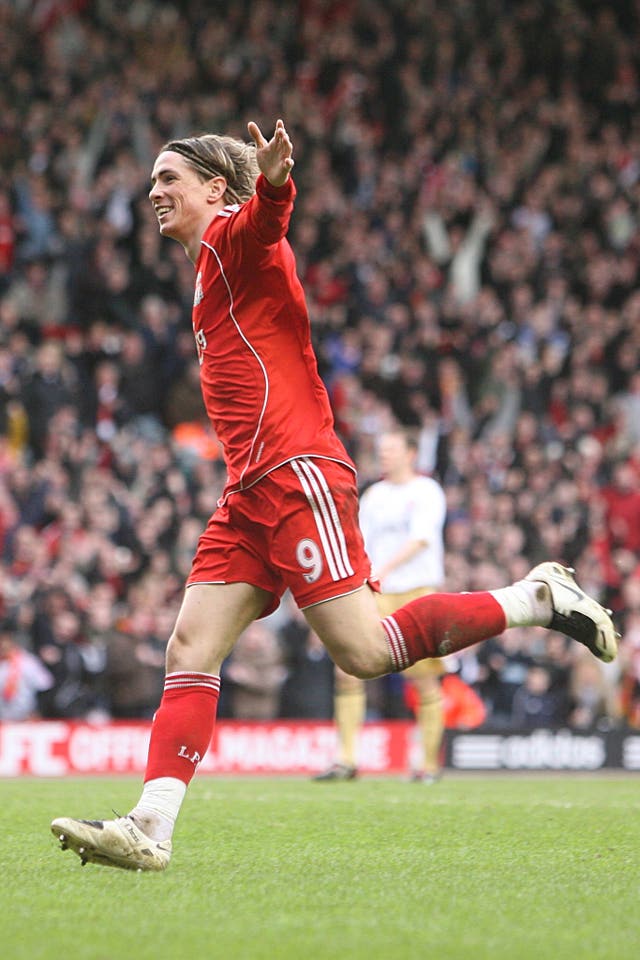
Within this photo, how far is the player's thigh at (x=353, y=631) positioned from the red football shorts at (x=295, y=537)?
1.7 inches

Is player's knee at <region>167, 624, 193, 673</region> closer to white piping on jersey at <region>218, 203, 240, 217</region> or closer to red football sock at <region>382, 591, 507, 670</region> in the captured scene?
red football sock at <region>382, 591, 507, 670</region>

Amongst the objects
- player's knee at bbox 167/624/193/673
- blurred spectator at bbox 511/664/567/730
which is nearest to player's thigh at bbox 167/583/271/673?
player's knee at bbox 167/624/193/673

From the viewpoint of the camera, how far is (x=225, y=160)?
564 centimetres

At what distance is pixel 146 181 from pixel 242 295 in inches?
515

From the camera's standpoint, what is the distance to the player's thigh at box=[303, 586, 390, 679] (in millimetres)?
5250

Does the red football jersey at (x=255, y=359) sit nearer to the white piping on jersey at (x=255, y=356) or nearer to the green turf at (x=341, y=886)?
the white piping on jersey at (x=255, y=356)

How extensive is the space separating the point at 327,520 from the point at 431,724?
5.52 m

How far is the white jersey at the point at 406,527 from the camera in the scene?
34.5 feet

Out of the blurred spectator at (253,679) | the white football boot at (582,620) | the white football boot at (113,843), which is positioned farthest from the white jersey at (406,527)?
the white football boot at (113,843)

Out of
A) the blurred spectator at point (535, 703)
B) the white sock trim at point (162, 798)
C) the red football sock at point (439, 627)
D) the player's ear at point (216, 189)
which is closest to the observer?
the white sock trim at point (162, 798)

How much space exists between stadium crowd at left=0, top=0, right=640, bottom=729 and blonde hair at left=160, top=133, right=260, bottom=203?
855cm

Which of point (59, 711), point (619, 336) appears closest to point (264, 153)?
point (59, 711)

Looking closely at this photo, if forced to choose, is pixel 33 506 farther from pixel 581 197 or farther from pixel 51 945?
pixel 51 945

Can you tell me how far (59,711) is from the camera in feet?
45.5
